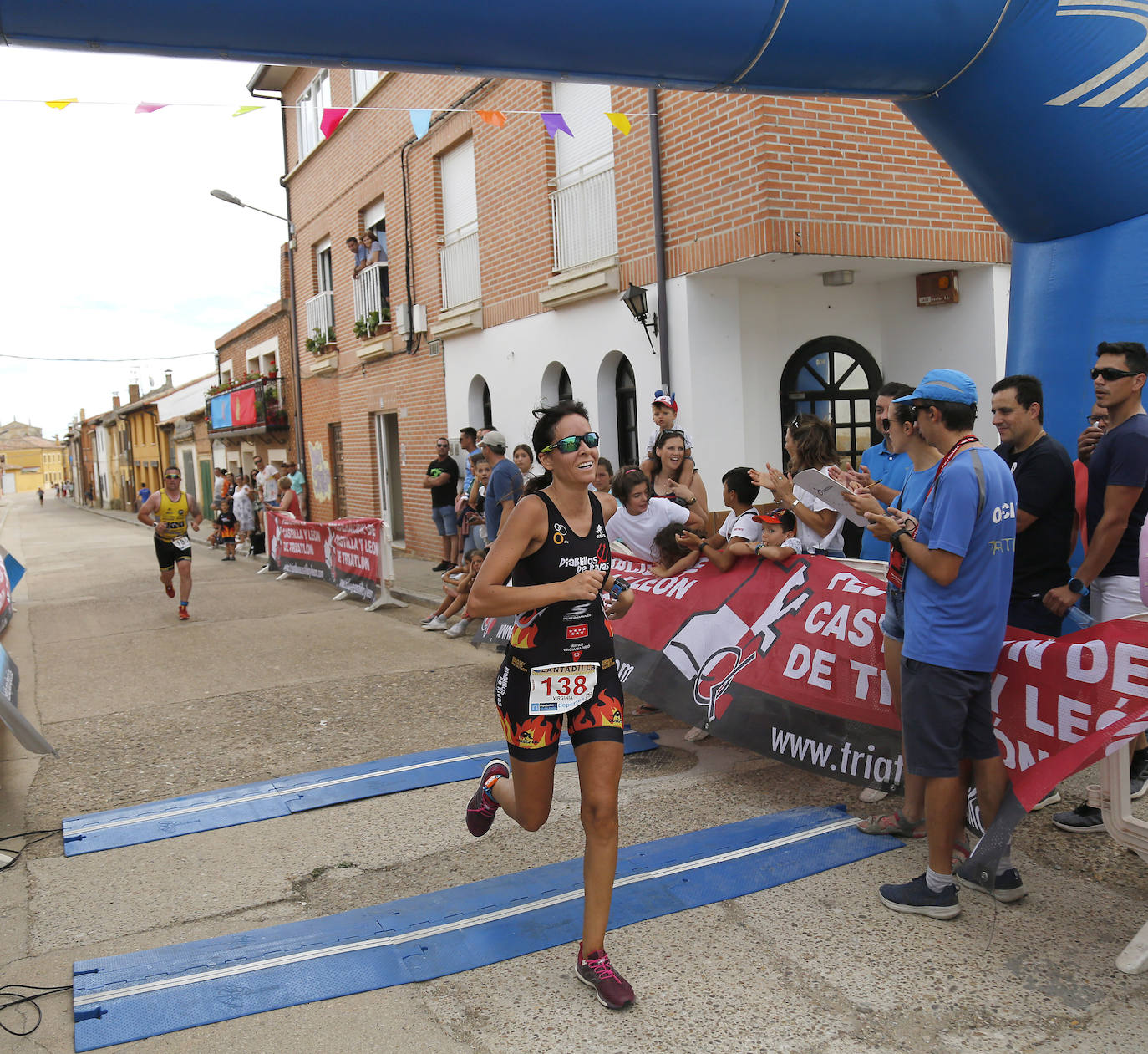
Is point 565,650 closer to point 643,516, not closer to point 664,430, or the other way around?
point 643,516

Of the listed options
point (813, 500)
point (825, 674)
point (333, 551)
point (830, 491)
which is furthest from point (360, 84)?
point (830, 491)

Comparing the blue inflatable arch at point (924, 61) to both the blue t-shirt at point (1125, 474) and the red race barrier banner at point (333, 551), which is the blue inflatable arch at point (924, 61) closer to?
the blue t-shirt at point (1125, 474)

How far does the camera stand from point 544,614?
334cm

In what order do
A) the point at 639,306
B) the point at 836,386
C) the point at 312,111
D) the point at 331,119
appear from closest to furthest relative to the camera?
the point at 331,119 → the point at 639,306 → the point at 836,386 → the point at 312,111

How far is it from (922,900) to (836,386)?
25.7ft

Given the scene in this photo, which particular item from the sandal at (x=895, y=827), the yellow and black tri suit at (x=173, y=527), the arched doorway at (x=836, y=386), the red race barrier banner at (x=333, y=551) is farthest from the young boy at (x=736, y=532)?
the yellow and black tri suit at (x=173, y=527)

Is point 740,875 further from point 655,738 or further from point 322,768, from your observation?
point 322,768

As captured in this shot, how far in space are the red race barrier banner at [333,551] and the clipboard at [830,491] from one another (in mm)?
9006

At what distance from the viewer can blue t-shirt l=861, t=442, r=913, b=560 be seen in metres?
5.54

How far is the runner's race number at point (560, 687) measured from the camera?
329 cm

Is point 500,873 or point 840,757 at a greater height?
point 840,757

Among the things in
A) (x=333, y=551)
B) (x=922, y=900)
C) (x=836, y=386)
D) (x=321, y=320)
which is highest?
(x=321, y=320)

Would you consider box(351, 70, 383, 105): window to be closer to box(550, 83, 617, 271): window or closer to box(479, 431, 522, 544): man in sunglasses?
box(550, 83, 617, 271): window

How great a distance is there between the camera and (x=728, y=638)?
5523 mm
